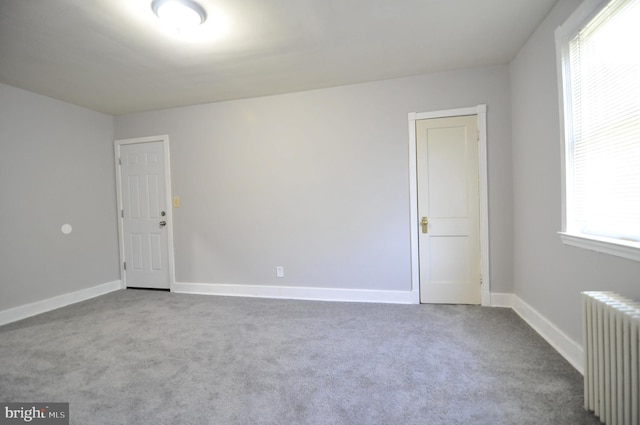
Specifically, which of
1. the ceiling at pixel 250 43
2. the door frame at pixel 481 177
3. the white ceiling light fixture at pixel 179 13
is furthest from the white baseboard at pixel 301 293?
the white ceiling light fixture at pixel 179 13

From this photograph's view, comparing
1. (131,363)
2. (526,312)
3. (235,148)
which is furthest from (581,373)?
(235,148)

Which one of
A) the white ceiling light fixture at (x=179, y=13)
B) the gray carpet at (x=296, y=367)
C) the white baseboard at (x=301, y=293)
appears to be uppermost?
the white ceiling light fixture at (x=179, y=13)

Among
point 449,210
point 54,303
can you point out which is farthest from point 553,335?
point 54,303

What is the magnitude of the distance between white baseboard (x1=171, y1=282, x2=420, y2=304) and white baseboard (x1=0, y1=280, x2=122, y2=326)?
964 mm

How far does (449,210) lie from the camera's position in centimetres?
318

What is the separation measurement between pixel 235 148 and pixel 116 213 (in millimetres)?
2157

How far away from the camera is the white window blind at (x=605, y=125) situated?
147 cm

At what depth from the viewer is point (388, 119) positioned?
3311 millimetres

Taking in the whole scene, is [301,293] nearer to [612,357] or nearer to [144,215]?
[144,215]

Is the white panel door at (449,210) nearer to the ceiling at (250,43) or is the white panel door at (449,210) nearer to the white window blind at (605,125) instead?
the ceiling at (250,43)

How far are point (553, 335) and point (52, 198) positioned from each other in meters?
5.33

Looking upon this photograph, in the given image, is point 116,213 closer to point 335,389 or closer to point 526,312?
point 335,389

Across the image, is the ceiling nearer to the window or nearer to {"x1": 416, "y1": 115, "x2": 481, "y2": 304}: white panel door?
the window

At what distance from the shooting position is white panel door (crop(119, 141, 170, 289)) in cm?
414
